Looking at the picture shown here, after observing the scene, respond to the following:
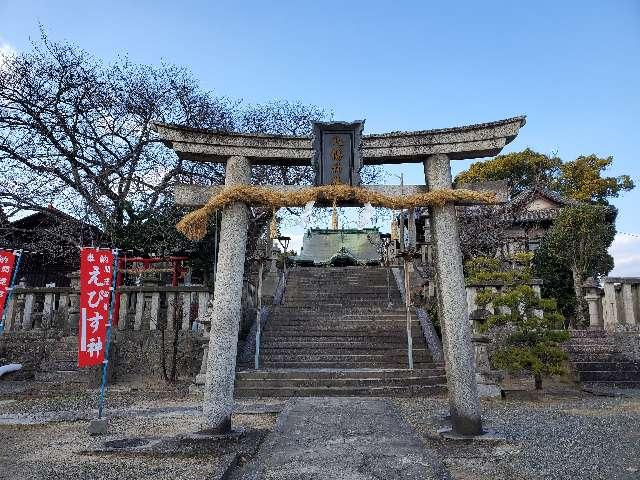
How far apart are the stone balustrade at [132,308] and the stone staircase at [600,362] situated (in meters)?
9.62

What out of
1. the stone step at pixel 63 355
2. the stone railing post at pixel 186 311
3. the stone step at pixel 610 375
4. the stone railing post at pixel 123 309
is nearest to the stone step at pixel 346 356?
the stone railing post at pixel 186 311

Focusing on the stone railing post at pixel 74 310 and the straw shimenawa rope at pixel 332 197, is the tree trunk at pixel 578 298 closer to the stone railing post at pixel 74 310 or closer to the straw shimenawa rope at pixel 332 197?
the straw shimenawa rope at pixel 332 197

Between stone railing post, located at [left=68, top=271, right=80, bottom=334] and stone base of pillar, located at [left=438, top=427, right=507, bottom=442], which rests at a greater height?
stone railing post, located at [left=68, top=271, right=80, bottom=334]


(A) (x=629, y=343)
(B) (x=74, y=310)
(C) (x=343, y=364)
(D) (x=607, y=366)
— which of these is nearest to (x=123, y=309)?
(B) (x=74, y=310)

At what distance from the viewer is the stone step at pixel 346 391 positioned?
9148mm

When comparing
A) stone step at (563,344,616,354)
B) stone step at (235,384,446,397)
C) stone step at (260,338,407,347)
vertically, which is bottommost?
stone step at (235,384,446,397)

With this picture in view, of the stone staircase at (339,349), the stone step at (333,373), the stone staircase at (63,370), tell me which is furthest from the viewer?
the stone staircase at (63,370)

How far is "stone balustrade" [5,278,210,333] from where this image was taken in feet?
36.1

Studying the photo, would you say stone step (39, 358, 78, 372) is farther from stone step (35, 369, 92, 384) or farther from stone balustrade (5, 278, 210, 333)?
stone balustrade (5, 278, 210, 333)

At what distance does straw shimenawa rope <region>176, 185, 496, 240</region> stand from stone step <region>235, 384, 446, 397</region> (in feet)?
16.7

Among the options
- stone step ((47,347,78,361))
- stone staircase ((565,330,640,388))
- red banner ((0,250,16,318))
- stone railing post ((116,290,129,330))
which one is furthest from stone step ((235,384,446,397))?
red banner ((0,250,16,318))

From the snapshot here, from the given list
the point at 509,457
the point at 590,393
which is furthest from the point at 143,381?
the point at 590,393

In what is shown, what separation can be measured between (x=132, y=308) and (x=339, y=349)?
5.55 meters

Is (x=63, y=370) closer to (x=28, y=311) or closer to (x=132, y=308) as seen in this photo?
(x=132, y=308)
